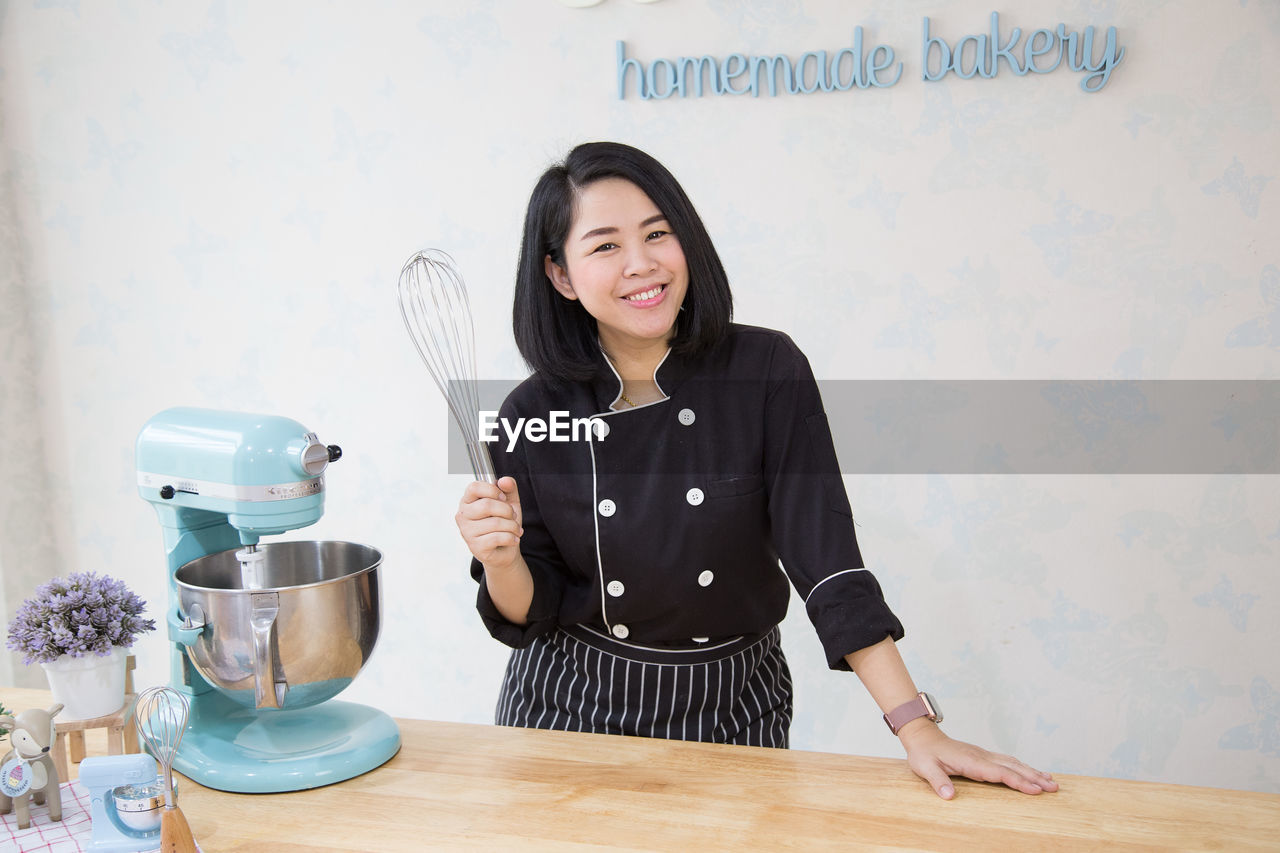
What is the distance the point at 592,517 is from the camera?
1.54 m

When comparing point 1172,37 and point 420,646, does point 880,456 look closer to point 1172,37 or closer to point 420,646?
point 1172,37

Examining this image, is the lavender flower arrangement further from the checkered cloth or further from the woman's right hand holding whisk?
the woman's right hand holding whisk

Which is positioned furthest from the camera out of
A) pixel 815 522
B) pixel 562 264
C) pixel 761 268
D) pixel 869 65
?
pixel 761 268

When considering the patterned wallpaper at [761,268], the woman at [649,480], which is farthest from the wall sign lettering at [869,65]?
the woman at [649,480]

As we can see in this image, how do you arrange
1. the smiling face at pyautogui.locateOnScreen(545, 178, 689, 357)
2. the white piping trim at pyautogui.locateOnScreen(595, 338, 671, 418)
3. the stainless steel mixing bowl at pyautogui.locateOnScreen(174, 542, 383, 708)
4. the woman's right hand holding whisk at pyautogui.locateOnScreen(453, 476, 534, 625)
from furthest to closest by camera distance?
the white piping trim at pyautogui.locateOnScreen(595, 338, 671, 418) < the smiling face at pyautogui.locateOnScreen(545, 178, 689, 357) < the woman's right hand holding whisk at pyautogui.locateOnScreen(453, 476, 534, 625) < the stainless steel mixing bowl at pyautogui.locateOnScreen(174, 542, 383, 708)

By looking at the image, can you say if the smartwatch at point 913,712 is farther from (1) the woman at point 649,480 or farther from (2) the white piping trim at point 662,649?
(2) the white piping trim at point 662,649

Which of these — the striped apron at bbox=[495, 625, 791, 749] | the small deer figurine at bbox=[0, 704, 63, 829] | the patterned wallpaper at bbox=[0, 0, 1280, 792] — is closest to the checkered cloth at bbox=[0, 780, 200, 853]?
the small deer figurine at bbox=[0, 704, 63, 829]

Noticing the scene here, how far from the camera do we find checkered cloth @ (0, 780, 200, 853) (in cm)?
108

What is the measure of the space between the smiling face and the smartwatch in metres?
0.61

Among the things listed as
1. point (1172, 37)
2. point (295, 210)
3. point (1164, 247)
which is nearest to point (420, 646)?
point (295, 210)

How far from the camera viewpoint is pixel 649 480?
1.52 metres

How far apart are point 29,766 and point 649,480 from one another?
2.81ft

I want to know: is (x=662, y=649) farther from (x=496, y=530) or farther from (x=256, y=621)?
(x=256, y=621)

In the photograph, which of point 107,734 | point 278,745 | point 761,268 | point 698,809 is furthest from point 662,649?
point 761,268
